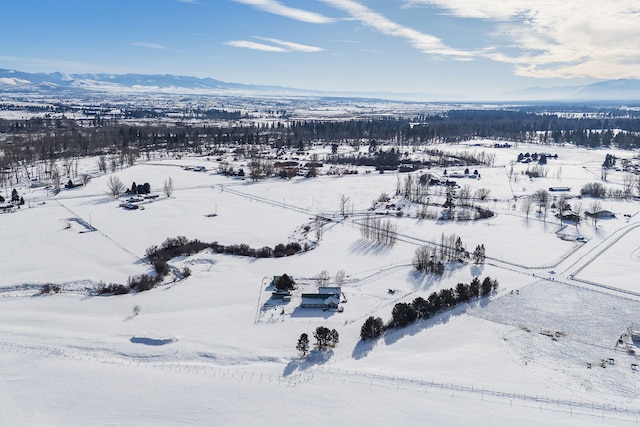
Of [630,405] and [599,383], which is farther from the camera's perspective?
[599,383]

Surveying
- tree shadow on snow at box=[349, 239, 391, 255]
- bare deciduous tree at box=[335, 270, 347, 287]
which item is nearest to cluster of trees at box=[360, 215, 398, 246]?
tree shadow on snow at box=[349, 239, 391, 255]

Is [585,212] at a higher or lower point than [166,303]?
higher

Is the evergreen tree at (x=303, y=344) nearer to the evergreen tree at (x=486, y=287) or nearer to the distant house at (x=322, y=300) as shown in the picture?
the distant house at (x=322, y=300)

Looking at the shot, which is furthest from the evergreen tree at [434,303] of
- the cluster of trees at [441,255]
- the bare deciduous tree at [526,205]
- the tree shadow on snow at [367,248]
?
the bare deciduous tree at [526,205]

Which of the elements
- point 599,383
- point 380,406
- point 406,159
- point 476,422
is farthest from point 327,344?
point 406,159

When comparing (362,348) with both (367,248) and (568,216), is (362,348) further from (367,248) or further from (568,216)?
(568,216)

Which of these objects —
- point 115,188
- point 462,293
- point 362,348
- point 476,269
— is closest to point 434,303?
point 462,293

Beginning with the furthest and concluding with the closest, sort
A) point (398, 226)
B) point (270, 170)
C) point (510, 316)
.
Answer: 1. point (270, 170)
2. point (398, 226)
3. point (510, 316)

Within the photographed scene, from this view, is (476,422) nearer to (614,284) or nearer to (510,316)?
(510,316)
